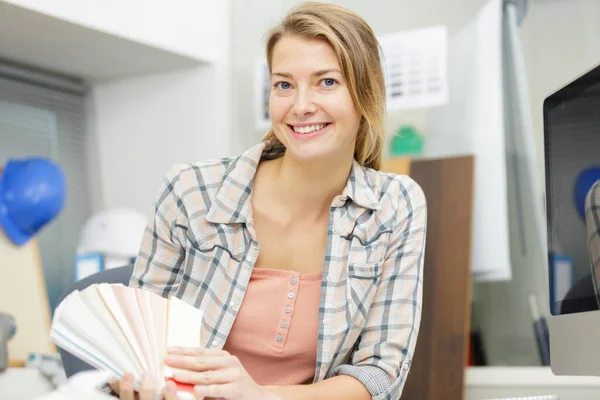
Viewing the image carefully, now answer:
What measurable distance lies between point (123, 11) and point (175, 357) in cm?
206

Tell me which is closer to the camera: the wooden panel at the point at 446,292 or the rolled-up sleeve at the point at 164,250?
the rolled-up sleeve at the point at 164,250

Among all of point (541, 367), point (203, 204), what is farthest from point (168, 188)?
point (541, 367)

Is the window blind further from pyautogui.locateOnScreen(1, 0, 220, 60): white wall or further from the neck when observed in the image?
the neck

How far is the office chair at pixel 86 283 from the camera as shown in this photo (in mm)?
1389

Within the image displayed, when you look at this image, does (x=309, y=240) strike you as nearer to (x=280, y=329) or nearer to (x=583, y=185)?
(x=280, y=329)

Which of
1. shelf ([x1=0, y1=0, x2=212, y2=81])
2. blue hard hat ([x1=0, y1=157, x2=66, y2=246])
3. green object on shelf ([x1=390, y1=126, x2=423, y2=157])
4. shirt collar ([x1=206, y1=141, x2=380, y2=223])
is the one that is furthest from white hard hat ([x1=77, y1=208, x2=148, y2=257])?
shirt collar ([x1=206, y1=141, x2=380, y2=223])

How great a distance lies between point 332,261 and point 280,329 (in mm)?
155

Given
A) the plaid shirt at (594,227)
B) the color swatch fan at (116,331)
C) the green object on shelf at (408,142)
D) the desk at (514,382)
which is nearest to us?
the color swatch fan at (116,331)

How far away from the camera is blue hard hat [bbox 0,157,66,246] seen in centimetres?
266

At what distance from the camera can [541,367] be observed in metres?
2.51

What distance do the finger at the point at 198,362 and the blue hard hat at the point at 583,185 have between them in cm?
55

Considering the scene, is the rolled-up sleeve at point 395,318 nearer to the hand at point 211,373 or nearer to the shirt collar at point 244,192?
the shirt collar at point 244,192

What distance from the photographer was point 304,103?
1327 mm

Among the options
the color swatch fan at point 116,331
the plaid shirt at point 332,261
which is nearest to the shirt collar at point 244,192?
the plaid shirt at point 332,261
